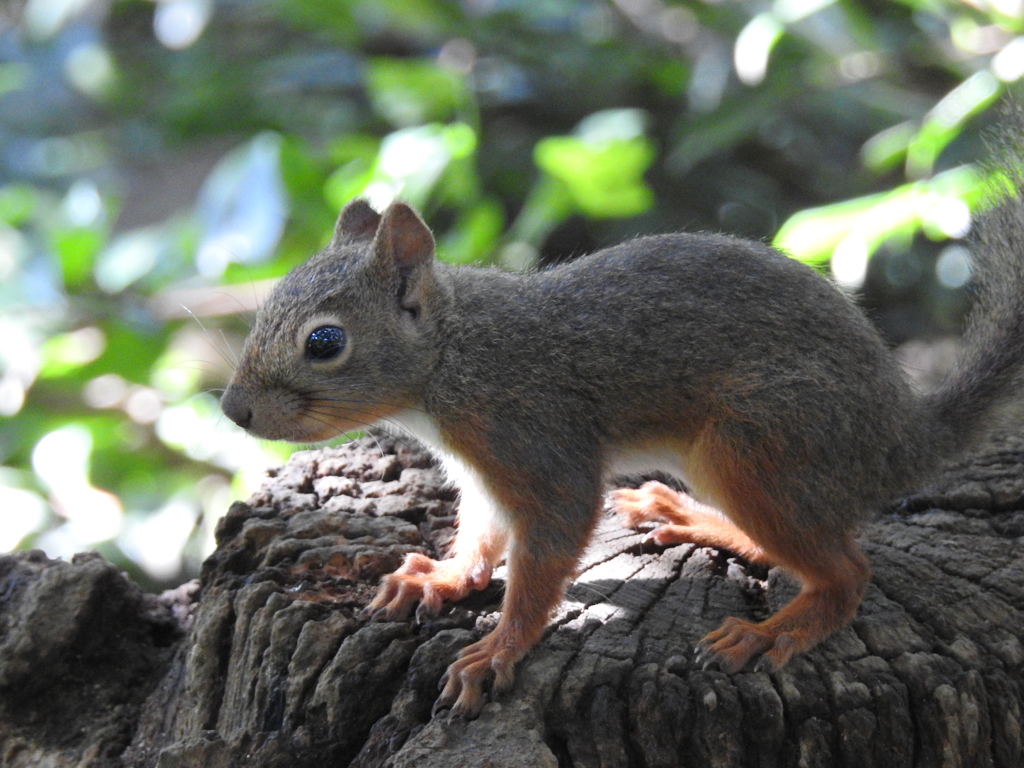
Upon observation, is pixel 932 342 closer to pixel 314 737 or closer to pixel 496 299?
pixel 496 299

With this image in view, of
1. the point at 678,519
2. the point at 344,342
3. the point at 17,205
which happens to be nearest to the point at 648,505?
the point at 678,519

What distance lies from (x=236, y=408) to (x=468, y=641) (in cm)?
53

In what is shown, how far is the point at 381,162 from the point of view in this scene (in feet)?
9.95

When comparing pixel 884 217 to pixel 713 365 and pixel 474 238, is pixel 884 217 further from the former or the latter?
pixel 474 238

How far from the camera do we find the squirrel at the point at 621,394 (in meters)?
1.73

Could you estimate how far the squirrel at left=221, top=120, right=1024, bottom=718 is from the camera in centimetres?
173

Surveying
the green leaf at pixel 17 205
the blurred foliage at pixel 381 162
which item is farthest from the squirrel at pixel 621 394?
the green leaf at pixel 17 205

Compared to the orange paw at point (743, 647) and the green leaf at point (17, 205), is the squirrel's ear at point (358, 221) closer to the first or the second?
the orange paw at point (743, 647)

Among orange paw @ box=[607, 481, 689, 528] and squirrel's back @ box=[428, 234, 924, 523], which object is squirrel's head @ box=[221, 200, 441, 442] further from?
orange paw @ box=[607, 481, 689, 528]

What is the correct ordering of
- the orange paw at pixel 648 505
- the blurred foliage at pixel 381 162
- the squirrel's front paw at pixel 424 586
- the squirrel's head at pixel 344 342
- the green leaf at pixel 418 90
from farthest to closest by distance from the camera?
the green leaf at pixel 418 90 → the blurred foliage at pixel 381 162 → the orange paw at pixel 648 505 → the squirrel's head at pixel 344 342 → the squirrel's front paw at pixel 424 586

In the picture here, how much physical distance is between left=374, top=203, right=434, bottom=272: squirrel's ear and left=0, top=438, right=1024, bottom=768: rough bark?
0.46m

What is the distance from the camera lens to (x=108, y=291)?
327cm

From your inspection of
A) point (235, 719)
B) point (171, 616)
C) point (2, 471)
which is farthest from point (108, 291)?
point (235, 719)

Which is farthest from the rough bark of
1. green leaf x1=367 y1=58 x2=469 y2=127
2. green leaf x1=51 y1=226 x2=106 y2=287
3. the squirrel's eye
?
green leaf x1=367 y1=58 x2=469 y2=127
